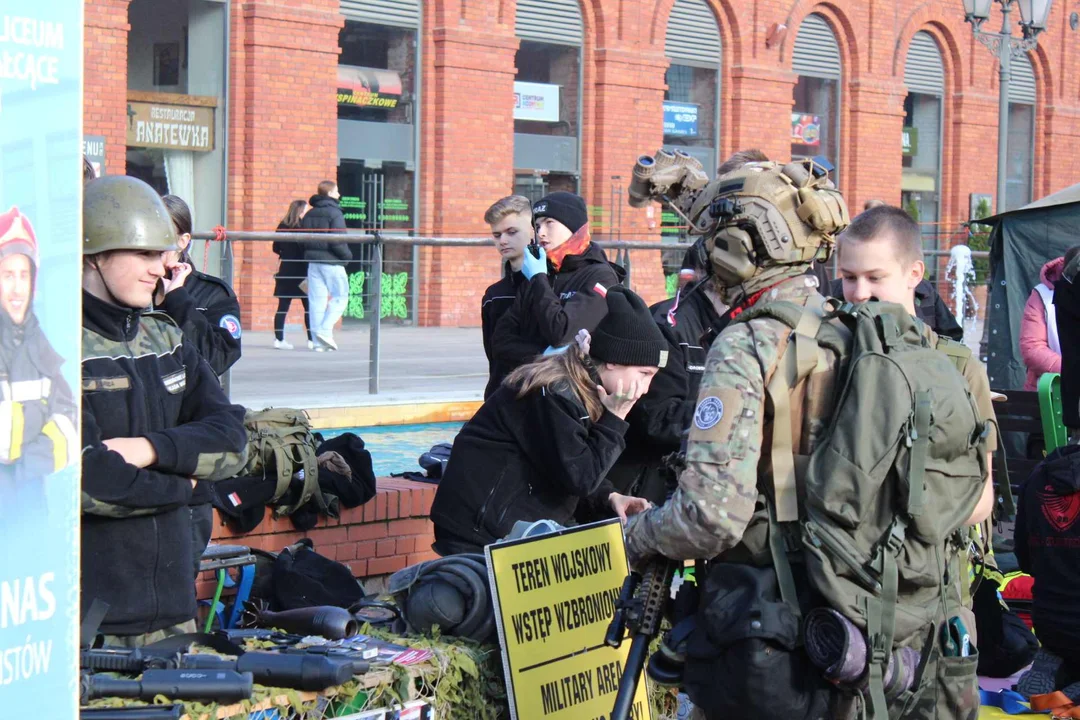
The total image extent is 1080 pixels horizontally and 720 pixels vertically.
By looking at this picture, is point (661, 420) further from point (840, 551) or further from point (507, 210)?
point (840, 551)

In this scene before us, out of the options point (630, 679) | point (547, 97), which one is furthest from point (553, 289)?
point (547, 97)

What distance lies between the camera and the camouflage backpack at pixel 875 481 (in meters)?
3.09

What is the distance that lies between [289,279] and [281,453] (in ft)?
30.0

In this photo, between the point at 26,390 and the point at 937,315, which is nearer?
the point at 26,390

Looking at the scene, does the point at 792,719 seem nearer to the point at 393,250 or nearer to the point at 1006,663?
the point at 1006,663

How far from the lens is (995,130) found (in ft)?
98.1

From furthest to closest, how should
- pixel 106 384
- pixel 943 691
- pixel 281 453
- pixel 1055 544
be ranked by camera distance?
pixel 281 453, pixel 1055 544, pixel 106 384, pixel 943 691

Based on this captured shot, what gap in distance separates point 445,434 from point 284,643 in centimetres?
635

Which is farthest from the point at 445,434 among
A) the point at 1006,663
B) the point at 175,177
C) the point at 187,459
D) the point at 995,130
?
the point at 995,130

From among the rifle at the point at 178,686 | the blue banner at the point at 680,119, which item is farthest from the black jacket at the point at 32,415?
the blue banner at the point at 680,119

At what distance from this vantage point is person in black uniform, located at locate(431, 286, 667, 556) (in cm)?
464

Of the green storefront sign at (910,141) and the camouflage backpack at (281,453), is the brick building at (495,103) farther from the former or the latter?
the camouflage backpack at (281,453)

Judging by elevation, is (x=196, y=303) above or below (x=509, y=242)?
below

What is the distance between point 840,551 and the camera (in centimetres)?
309
